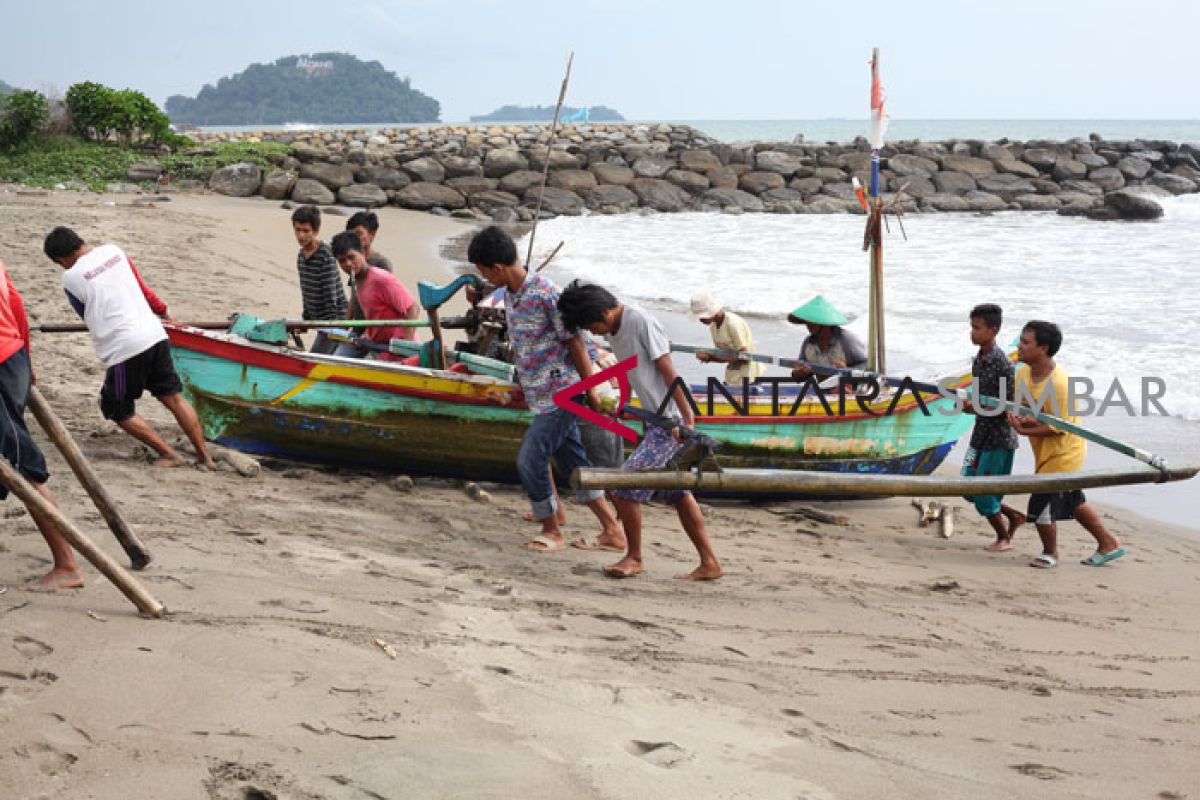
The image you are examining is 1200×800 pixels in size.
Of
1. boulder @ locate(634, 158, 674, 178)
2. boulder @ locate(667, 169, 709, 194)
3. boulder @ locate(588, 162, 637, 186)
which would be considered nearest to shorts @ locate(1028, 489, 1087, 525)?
boulder @ locate(588, 162, 637, 186)

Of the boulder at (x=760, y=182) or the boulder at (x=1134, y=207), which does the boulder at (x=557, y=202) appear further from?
the boulder at (x=1134, y=207)

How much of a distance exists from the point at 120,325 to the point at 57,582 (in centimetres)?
199

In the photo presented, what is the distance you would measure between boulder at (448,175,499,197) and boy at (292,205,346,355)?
727 inches

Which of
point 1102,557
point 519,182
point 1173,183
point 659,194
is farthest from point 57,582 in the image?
point 1173,183

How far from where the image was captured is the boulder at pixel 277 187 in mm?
22547

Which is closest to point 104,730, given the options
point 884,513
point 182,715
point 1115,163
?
point 182,715

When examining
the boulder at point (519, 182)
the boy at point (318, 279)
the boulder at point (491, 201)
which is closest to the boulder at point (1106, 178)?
the boulder at point (519, 182)

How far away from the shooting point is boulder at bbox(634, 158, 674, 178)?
95.2ft

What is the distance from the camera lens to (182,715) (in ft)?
10.5

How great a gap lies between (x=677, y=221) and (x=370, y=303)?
19123 millimetres

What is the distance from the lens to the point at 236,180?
22.4 m

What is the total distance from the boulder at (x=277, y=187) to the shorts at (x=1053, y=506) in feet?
63.6

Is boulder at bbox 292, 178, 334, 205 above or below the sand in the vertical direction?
above

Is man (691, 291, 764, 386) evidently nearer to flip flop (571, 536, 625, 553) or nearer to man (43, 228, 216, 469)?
flip flop (571, 536, 625, 553)
